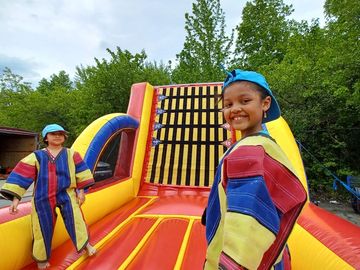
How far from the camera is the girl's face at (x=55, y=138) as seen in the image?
77.5 inches

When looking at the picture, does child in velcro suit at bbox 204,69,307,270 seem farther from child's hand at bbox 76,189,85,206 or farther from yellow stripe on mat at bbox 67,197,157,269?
child's hand at bbox 76,189,85,206

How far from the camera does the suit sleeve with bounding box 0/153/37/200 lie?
1756 mm

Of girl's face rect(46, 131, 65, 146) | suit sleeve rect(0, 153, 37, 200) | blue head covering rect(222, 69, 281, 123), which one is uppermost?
blue head covering rect(222, 69, 281, 123)

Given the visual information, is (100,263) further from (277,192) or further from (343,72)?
(343,72)

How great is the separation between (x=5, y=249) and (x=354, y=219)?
4.93 meters

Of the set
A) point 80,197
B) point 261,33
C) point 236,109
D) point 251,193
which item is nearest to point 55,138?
point 80,197

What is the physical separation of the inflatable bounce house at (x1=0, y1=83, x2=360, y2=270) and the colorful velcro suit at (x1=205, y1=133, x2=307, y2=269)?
2.28 ft

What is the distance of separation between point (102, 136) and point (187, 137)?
61.2 inches

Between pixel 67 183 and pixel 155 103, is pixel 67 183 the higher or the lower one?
the lower one

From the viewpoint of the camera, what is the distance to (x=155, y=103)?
446 centimetres

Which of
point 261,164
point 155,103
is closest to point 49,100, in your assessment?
point 155,103

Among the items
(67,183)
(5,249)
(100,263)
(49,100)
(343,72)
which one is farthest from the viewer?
(49,100)

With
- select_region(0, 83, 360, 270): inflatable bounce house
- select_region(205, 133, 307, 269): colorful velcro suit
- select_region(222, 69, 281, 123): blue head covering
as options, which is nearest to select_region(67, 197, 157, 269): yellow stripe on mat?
select_region(0, 83, 360, 270): inflatable bounce house

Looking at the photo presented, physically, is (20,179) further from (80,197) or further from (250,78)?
(250,78)
